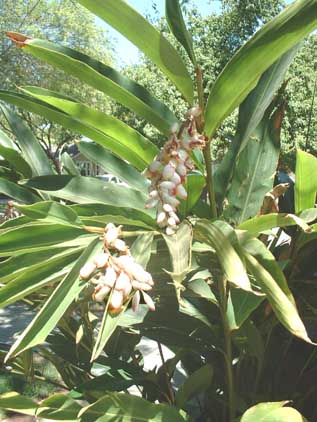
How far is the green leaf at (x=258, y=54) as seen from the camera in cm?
82

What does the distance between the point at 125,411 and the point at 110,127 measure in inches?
26.5

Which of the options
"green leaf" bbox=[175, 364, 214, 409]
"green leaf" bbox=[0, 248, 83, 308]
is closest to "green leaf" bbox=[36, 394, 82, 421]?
"green leaf" bbox=[175, 364, 214, 409]

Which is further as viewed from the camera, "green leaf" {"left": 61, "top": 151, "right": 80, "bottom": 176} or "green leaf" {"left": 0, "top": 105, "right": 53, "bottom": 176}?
"green leaf" {"left": 61, "top": 151, "right": 80, "bottom": 176}

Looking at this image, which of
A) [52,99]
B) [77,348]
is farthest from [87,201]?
[77,348]

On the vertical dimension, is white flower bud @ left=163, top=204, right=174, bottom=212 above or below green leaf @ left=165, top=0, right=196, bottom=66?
below

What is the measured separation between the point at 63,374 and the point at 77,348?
22 centimetres

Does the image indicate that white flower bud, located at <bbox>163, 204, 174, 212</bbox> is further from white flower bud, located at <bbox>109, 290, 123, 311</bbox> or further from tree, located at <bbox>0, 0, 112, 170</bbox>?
tree, located at <bbox>0, 0, 112, 170</bbox>

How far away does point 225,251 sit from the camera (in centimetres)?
88

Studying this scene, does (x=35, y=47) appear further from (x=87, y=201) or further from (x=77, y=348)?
(x=77, y=348)

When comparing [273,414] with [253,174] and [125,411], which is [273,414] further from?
[253,174]

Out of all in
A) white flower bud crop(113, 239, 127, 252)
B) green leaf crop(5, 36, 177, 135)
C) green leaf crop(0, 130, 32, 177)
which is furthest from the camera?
green leaf crop(0, 130, 32, 177)

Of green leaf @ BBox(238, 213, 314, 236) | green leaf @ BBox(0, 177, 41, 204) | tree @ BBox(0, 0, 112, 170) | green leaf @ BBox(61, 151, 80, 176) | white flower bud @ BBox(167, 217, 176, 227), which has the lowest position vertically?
white flower bud @ BBox(167, 217, 176, 227)

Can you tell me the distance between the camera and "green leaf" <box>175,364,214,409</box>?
135 cm

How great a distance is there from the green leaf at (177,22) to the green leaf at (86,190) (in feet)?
1.13
